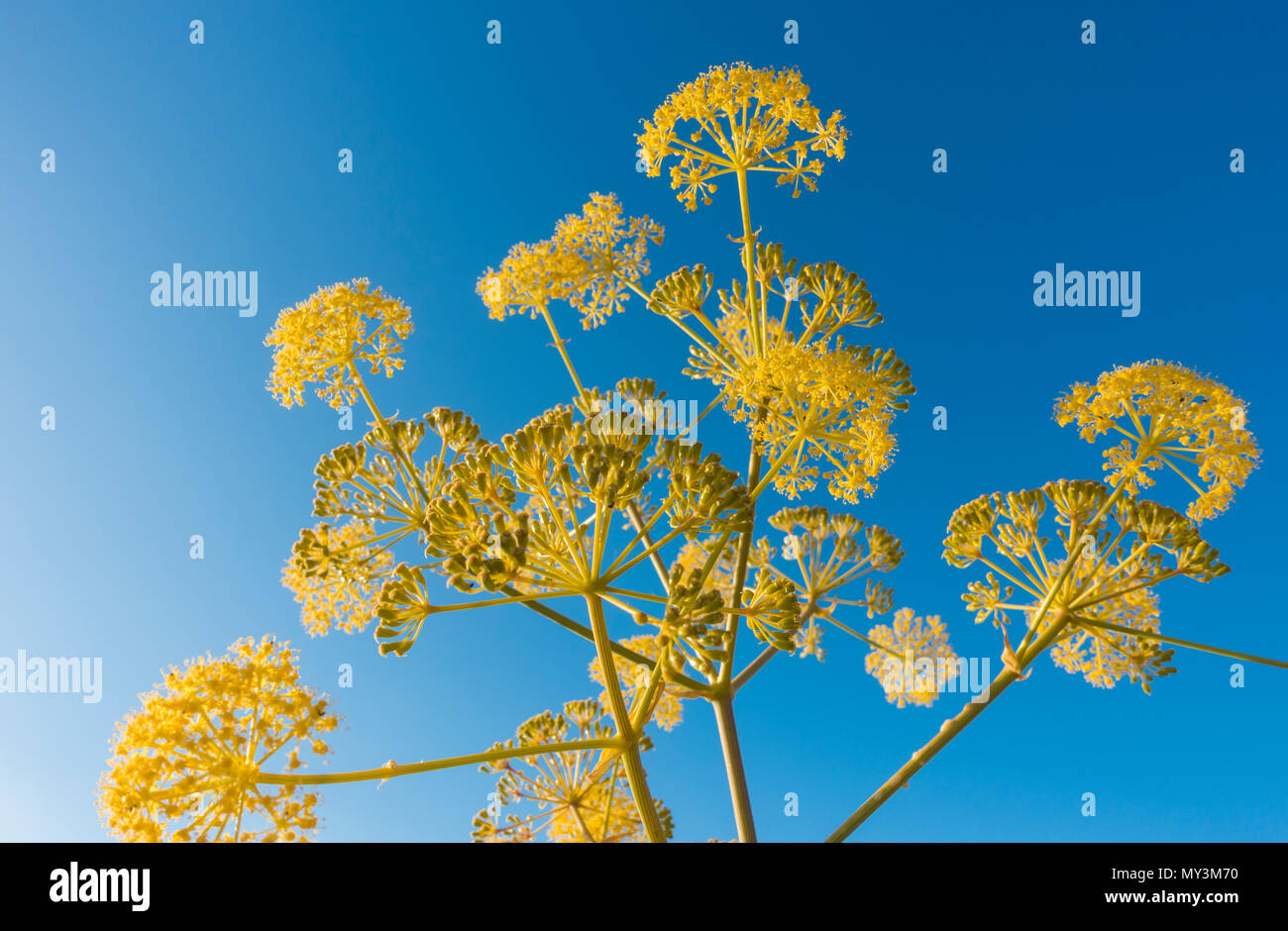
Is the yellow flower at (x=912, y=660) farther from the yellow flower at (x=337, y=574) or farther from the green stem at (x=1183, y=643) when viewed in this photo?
the yellow flower at (x=337, y=574)

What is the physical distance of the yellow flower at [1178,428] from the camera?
5441 mm

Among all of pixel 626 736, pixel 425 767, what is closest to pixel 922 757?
pixel 626 736

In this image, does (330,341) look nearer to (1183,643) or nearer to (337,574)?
(337,574)

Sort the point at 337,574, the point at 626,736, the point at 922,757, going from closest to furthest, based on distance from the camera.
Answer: the point at 626,736, the point at 922,757, the point at 337,574

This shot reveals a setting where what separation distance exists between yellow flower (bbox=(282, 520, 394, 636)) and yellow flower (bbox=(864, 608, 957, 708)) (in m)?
4.59

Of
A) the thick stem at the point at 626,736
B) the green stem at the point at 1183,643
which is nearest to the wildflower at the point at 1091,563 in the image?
the green stem at the point at 1183,643

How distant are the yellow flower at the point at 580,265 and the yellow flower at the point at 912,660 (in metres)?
4.16

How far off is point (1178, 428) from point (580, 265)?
4737 mm

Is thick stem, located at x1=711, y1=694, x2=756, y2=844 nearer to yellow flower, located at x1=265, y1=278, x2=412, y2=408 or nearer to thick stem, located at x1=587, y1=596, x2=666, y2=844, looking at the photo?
thick stem, located at x1=587, y1=596, x2=666, y2=844

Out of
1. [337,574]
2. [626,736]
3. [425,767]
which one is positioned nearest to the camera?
[425,767]

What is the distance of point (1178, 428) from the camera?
18.1 ft
